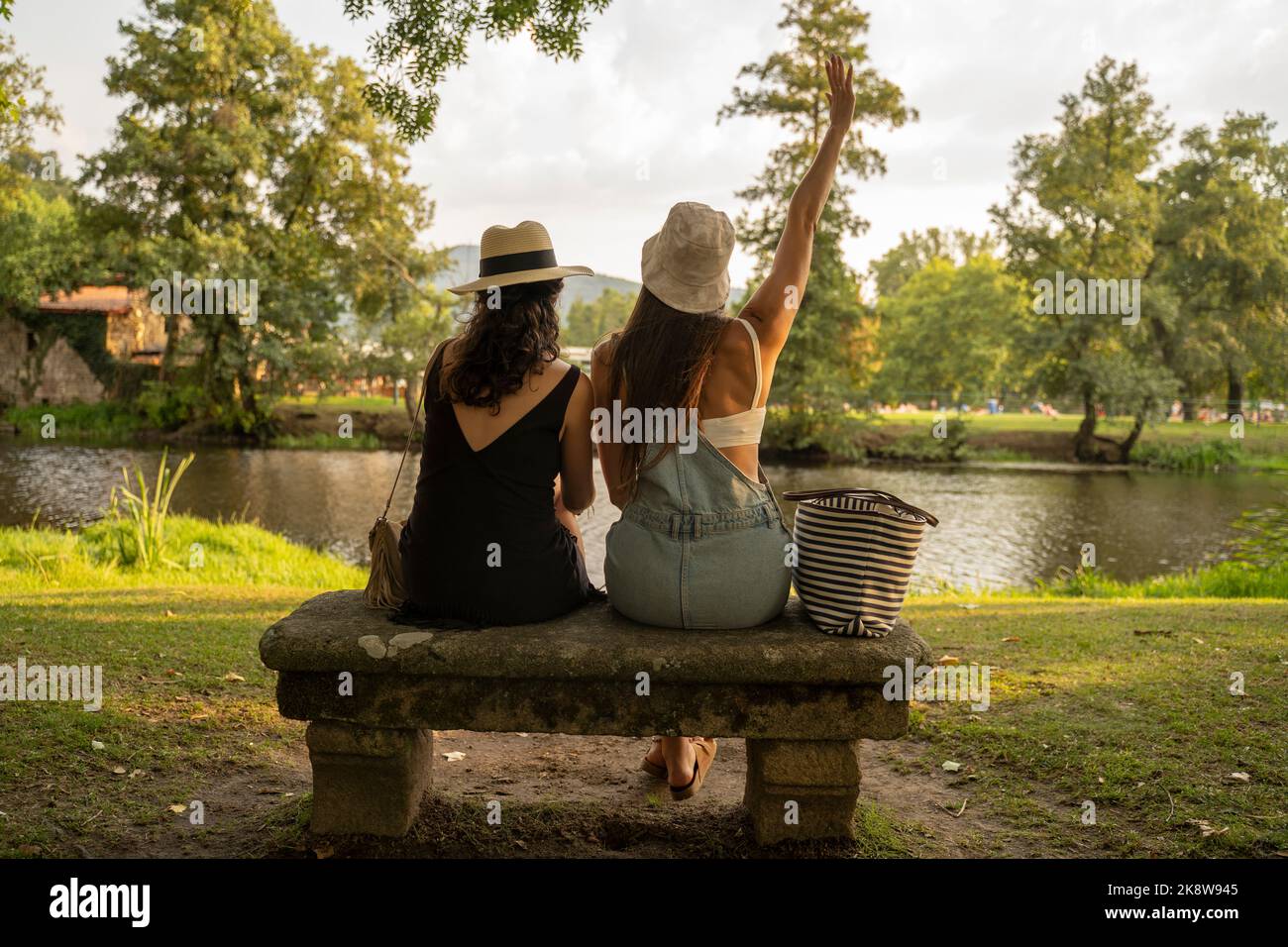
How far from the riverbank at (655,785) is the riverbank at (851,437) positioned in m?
23.1

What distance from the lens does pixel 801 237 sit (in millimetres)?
3385

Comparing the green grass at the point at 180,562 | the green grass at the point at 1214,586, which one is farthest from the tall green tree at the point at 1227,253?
the green grass at the point at 180,562

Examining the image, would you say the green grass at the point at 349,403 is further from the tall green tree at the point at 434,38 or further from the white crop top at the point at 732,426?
the white crop top at the point at 732,426

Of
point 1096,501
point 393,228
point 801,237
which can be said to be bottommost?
point 1096,501

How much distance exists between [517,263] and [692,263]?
64 cm

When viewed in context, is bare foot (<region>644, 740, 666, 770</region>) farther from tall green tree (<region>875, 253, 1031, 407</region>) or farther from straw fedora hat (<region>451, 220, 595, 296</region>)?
tall green tree (<region>875, 253, 1031, 407</region>)

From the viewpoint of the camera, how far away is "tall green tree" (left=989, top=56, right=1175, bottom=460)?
29531 millimetres

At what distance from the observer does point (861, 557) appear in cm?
315

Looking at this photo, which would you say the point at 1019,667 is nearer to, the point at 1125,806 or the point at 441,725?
the point at 1125,806

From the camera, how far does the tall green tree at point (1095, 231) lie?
96.9ft

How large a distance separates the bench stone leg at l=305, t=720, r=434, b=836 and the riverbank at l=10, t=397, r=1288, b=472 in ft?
85.6

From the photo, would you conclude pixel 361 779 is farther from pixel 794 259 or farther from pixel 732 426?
pixel 794 259
